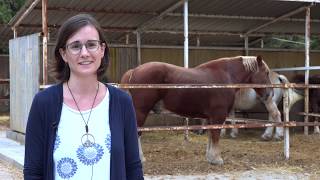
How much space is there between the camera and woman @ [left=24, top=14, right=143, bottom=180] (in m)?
1.88

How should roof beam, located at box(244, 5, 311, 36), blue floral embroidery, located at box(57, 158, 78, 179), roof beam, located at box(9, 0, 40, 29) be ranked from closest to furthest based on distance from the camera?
blue floral embroidery, located at box(57, 158, 78, 179) < roof beam, located at box(9, 0, 40, 29) < roof beam, located at box(244, 5, 311, 36)

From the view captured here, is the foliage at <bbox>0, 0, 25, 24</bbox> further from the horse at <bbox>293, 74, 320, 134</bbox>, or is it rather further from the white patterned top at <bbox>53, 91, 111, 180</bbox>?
the white patterned top at <bbox>53, 91, 111, 180</bbox>

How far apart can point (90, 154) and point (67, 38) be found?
44 cm

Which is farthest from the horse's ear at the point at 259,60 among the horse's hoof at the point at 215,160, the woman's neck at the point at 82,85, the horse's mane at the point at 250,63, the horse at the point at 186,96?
the woman's neck at the point at 82,85

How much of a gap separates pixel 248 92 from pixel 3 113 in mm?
9401

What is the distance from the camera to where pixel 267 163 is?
23.3 feet

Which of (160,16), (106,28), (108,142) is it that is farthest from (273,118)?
(108,142)

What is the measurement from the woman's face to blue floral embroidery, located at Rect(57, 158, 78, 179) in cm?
32

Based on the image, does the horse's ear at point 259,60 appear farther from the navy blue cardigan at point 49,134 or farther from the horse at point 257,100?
the navy blue cardigan at point 49,134

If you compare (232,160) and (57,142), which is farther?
(232,160)

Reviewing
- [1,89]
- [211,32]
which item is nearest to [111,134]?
[211,32]

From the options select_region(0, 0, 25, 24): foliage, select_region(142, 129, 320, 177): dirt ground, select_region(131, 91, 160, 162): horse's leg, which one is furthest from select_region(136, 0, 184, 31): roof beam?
select_region(0, 0, 25, 24): foliage

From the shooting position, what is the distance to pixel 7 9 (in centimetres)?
1669

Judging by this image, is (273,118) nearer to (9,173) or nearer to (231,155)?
(231,155)
